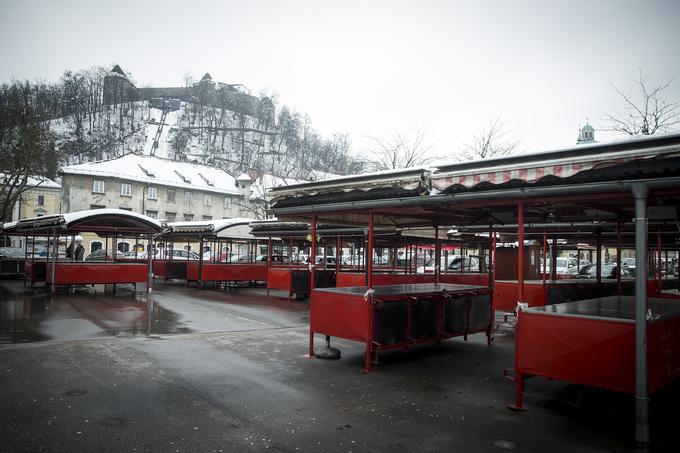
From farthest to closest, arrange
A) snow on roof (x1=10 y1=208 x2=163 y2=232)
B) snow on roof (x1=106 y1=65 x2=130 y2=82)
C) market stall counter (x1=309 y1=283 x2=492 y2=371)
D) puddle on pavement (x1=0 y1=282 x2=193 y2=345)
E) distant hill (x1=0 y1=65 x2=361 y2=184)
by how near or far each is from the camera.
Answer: snow on roof (x1=106 y1=65 x2=130 y2=82) < distant hill (x1=0 y1=65 x2=361 y2=184) < snow on roof (x1=10 y1=208 x2=163 y2=232) < puddle on pavement (x1=0 y1=282 x2=193 y2=345) < market stall counter (x1=309 y1=283 x2=492 y2=371)

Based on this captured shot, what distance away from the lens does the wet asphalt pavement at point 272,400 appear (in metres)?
4.87

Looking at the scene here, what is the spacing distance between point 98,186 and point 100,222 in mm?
35083

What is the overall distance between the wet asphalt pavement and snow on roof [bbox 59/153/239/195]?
45.3m

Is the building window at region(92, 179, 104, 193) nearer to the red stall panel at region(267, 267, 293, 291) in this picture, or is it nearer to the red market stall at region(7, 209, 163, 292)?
the red market stall at region(7, 209, 163, 292)

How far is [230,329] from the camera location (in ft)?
39.0

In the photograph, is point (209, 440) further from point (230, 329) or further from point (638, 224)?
point (230, 329)

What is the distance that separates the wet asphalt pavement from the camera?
192 inches

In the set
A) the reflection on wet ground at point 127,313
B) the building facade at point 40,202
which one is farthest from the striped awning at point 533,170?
the building facade at point 40,202

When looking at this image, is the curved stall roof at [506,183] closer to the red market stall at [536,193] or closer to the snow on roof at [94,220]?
the red market stall at [536,193]

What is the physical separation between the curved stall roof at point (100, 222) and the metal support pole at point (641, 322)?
17912mm

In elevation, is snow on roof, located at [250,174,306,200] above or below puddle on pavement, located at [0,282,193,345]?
above

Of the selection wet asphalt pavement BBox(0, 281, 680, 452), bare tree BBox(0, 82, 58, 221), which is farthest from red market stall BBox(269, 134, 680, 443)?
bare tree BBox(0, 82, 58, 221)

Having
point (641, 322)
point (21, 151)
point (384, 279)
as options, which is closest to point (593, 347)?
point (641, 322)

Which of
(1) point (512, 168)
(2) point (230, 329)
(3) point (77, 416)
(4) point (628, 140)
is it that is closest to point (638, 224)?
(4) point (628, 140)
